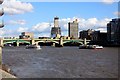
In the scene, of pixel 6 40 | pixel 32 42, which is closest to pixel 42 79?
pixel 6 40

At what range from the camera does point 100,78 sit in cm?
3325

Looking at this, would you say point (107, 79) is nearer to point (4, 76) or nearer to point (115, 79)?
point (115, 79)

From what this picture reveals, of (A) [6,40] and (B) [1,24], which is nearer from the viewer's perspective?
(B) [1,24]

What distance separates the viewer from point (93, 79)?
32406 millimetres

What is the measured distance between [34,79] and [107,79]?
6.97 meters

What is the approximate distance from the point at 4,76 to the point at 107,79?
12489 mm

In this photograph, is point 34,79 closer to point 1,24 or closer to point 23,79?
point 23,79

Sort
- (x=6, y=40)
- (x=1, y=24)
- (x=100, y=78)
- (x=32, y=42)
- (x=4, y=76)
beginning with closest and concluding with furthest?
(x=1, y=24) < (x=4, y=76) < (x=100, y=78) < (x=6, y=40) < (x=32, y=42)

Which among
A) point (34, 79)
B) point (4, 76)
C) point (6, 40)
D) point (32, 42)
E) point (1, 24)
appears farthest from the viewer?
point (32, 42)

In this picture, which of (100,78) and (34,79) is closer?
(34,79)

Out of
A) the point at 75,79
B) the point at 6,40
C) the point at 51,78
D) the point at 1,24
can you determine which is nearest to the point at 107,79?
the point at 75,79

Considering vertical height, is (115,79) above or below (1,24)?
below

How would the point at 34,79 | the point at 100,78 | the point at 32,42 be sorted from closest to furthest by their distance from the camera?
the point at 34,79, the point at 100,78, the point at 32,42

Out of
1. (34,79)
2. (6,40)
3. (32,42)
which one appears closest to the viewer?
(34,79)
